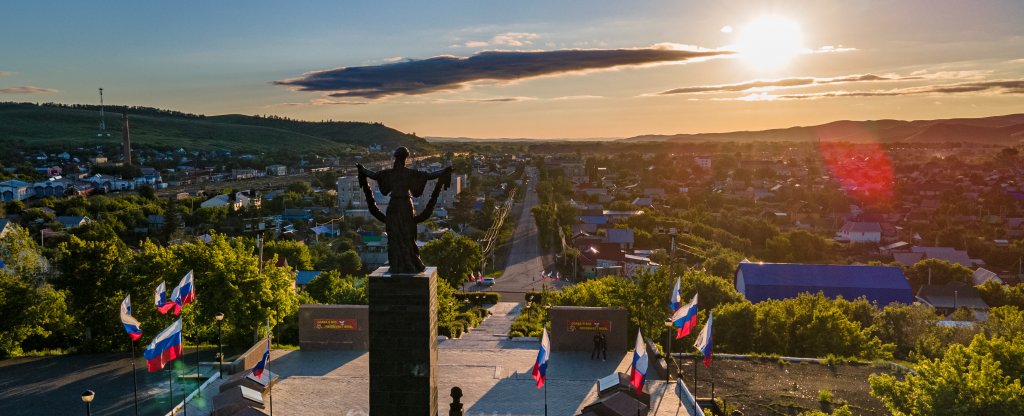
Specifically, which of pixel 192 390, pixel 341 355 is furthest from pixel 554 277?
pixel 192 390

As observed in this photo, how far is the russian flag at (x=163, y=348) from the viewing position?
16516 mm

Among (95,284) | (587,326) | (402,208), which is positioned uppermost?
(402,208)

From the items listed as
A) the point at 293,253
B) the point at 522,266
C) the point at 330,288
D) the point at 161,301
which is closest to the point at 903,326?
the point at 330,288

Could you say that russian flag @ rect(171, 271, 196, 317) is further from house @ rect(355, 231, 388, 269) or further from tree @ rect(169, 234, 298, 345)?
house @ rect(355, 231, 388, 269)

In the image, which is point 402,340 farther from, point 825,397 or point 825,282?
point 825,282

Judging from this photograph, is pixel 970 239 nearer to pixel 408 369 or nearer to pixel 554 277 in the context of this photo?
pixel 554 277

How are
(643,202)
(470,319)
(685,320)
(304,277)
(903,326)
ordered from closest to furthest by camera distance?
(685,320)
(903,326)
(470,319)
(304,277)
(643,202)

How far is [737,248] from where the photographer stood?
2911 inches

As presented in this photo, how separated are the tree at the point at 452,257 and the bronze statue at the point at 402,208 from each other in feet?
123

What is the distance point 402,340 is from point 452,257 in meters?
38.5

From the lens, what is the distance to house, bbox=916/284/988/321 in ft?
162

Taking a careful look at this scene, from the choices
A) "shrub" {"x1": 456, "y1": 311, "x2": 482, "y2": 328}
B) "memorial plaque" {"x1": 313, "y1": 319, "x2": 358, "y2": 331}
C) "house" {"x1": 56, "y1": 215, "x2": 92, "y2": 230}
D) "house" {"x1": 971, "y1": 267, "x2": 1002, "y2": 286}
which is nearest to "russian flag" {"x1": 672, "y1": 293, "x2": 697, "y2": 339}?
"memorial plaque" {"x1": 313, "y1": 319, "x2": 358, "y2": 331}

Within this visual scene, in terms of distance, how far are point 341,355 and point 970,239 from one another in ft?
253

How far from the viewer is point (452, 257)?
5053 centimetres
